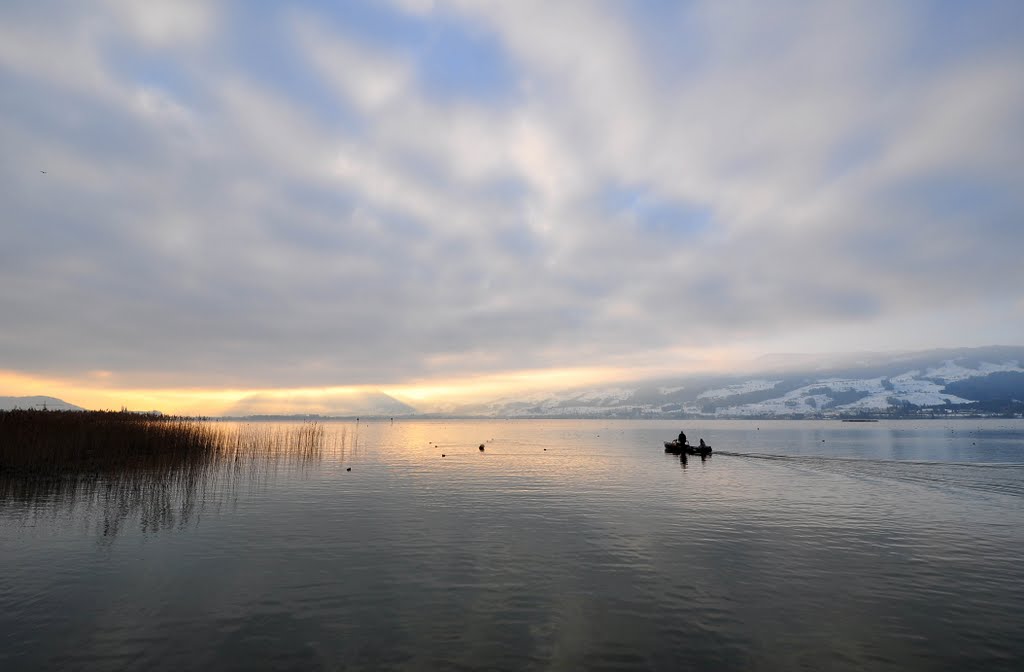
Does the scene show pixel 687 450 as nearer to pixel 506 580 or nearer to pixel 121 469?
pixel 506 580

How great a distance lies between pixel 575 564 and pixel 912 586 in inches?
482

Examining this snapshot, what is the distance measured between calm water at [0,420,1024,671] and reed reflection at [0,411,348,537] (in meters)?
0.51

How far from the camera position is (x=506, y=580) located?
19.3 meters

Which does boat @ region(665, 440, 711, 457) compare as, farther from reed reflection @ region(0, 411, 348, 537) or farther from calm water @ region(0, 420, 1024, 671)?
reed reflection @ region(0, 411, 348, 537)

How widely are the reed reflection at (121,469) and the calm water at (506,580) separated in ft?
1.68

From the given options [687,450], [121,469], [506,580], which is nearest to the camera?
[506,580]

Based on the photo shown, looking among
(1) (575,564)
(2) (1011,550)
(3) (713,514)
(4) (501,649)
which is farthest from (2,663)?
(2) (1011,550)

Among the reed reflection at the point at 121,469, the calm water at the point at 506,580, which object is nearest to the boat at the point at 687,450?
the calm water at the point at 506,580

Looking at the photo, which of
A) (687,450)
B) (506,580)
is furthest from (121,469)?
(687,450)

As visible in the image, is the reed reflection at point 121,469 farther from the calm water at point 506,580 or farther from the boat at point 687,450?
the boat at point 687,450

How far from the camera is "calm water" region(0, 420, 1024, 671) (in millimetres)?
13688

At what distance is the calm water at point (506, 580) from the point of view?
13.7 m

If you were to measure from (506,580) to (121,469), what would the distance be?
4668 centimetres

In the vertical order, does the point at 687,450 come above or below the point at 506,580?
above
